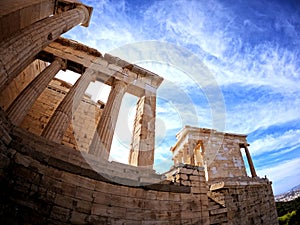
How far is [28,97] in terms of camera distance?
25.4 ft

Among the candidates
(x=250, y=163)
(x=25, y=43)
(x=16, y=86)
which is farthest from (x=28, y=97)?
(x=250, y=163)

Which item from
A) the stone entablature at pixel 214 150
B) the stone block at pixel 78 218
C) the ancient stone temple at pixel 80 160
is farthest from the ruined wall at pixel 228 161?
the stone block at pixel 78 218

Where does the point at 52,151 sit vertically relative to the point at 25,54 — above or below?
below

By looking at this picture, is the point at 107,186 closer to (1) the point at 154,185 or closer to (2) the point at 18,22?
(1) the point at 154,185

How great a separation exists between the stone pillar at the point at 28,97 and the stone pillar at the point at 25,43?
1.12 m

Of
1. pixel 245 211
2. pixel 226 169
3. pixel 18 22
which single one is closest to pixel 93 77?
pixel 18 22

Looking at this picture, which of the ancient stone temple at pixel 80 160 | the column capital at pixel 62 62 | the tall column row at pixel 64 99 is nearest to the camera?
the ancient stone temple at pixel 80 160

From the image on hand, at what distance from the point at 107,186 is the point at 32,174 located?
193 centimetres

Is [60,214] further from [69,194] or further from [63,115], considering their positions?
[63,115]

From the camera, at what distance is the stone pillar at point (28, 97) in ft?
22.3

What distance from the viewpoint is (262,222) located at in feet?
30.5

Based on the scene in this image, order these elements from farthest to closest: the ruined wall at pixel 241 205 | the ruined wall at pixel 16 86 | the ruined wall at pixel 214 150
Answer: the ruined wall at pixel 214 150, the ruined wall at pixel 16 86, the ruined wall at pixel 241 205

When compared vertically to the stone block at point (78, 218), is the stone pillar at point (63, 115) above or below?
above

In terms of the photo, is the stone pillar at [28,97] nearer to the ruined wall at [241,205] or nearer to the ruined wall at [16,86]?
the ruined wall at [16,86]
